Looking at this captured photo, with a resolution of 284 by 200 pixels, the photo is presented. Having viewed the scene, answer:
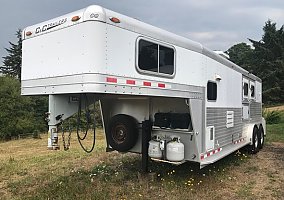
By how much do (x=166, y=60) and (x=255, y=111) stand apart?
6.01 meters

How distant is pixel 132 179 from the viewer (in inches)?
266

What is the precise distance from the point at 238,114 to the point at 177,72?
3408 millimetres

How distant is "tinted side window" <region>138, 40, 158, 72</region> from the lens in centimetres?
502

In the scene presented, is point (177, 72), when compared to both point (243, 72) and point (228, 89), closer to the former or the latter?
point (228, 89)

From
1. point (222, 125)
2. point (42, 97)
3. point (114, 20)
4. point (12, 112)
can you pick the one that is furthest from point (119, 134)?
point (12, 112)

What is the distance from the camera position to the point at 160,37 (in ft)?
17.8

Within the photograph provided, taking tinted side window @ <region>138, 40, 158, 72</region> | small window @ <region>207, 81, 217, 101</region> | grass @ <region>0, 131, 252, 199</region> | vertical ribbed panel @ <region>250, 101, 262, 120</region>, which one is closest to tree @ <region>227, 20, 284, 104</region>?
vertical ribbed panel @ <region>250, 101, 262, 120</region>

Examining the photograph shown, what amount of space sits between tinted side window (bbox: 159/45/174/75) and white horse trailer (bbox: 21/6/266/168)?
2cm

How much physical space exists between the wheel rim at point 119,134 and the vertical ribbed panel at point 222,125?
184cm

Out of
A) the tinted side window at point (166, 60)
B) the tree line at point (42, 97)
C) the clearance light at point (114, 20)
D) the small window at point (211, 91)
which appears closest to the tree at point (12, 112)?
the tree line at point (42, 97)

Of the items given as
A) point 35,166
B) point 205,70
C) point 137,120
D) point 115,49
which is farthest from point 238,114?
point 35,166

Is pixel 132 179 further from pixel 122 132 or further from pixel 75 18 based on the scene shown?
pixel 75 18

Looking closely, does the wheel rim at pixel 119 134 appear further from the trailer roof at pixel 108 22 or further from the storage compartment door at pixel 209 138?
the trailer roof at pixel 108 22

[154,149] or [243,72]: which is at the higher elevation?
[243,72]
